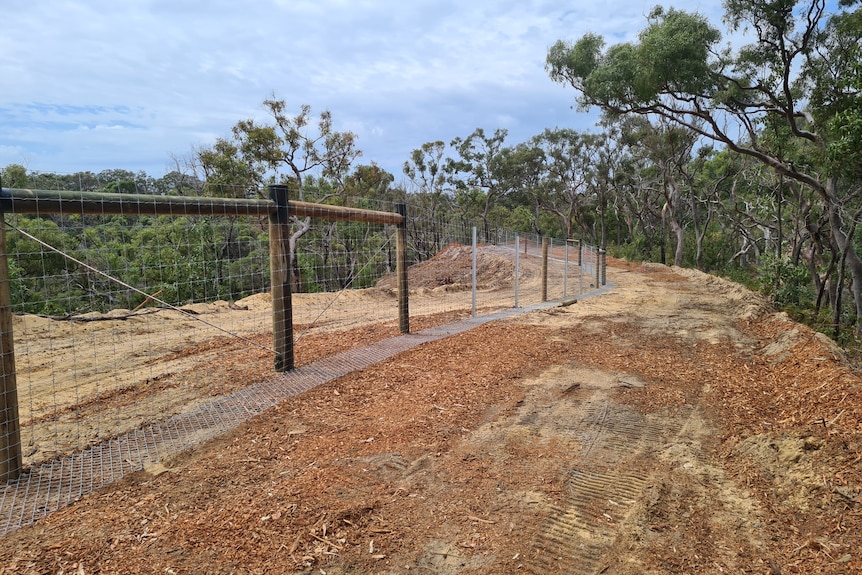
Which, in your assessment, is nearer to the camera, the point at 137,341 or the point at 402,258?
the point at 402,258

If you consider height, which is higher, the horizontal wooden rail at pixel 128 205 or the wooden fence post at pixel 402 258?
the horizontal wooden rail at pixel 128 205

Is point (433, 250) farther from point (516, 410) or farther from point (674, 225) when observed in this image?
point (516, 410)

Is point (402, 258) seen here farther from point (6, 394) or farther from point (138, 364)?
point (6, 394)

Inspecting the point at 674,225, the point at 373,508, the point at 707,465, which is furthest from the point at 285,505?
the point at 674,225

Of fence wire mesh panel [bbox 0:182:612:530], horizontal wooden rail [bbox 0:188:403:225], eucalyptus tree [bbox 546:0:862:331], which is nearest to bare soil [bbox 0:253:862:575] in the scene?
fence wire mesh panel [bbox 0:182:612:530]

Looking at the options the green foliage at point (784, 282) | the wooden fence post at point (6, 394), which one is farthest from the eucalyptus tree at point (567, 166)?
the wooden fence post at point (6, 394)

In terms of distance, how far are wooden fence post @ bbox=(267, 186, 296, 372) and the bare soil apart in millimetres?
746

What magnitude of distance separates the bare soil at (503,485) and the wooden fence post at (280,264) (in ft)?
2.45

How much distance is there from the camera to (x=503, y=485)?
3113mm

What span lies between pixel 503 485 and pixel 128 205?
3.40 metres

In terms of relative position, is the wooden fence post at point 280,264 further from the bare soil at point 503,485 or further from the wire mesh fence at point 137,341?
the bare soil at point 503,485

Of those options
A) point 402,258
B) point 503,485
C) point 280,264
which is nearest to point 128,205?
point 280,264

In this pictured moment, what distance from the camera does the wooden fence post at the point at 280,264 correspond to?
5035mm

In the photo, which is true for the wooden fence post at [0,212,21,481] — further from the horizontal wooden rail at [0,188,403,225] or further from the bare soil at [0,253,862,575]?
the bare soil at [0,253,862,575]
